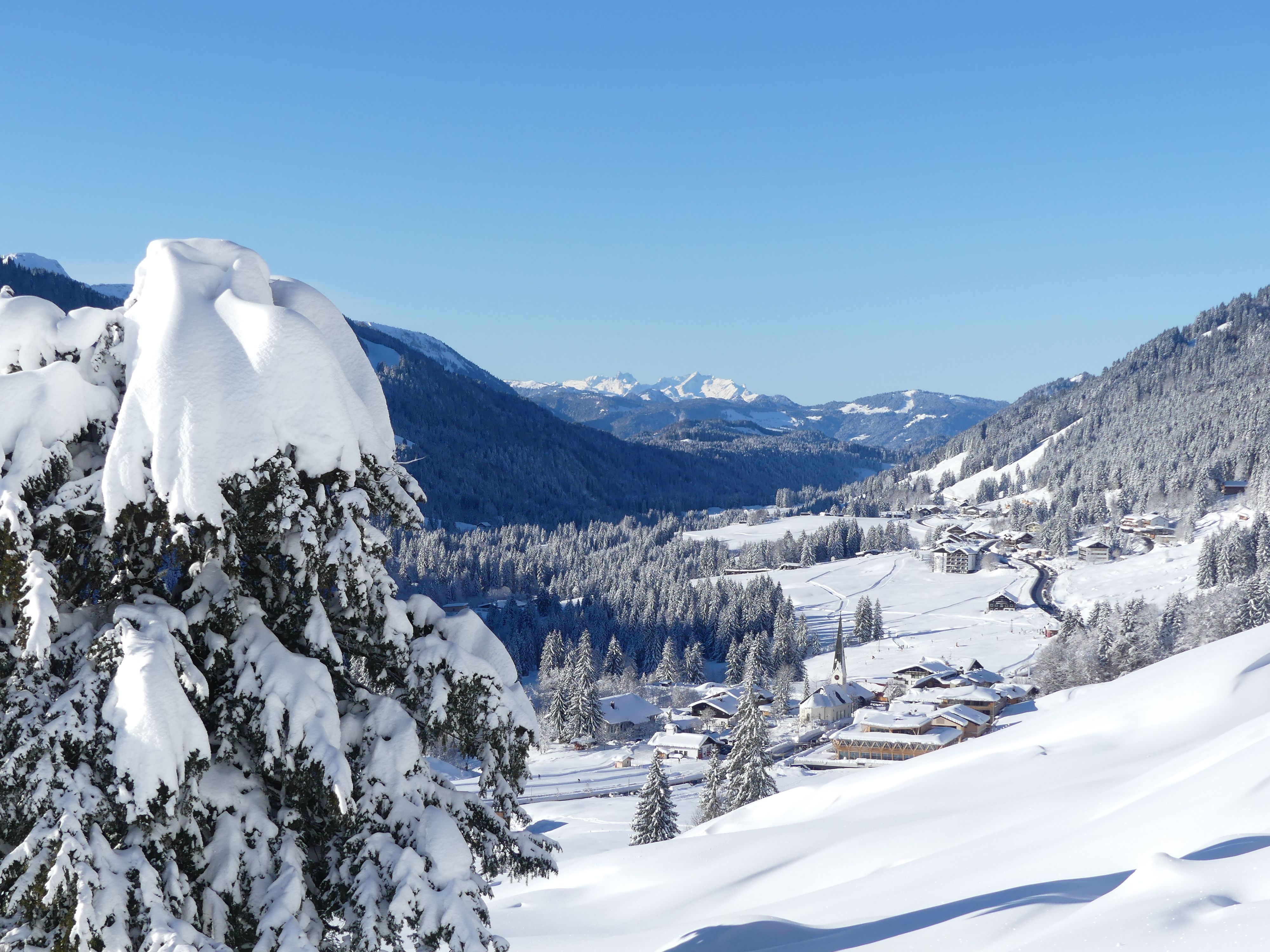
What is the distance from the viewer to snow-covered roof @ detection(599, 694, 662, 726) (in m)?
61.1

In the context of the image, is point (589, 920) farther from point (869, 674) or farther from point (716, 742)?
point (869, 674)

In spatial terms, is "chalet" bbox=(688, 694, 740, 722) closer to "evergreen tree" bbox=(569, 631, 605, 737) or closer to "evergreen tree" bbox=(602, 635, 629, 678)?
"evergreen tree" bbox=(569, 631, 605, 737)

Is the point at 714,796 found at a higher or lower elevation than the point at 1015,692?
higher

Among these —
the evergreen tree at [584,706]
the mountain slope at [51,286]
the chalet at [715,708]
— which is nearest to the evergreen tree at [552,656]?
the evergreen tree at [584,706]

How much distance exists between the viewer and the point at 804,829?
575 inches

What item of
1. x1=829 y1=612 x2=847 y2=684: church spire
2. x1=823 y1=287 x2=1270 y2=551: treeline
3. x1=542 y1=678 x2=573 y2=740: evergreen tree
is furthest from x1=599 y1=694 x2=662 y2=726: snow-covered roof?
x1=823 y1=287 x2=1270 y2=551: treeline

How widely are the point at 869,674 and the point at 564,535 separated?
95918 millimetres

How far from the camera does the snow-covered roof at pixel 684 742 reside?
54.7 m

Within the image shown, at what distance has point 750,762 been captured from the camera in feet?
106

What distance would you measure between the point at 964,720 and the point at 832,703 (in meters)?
11.4

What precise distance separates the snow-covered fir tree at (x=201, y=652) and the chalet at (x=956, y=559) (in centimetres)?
10570

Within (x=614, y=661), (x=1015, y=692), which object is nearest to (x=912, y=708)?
(x=1015, y=692)

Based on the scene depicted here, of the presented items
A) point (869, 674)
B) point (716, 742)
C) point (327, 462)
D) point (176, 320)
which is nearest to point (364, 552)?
point (327, 462)

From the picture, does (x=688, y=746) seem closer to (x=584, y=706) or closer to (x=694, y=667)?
(x=584, y=706)
